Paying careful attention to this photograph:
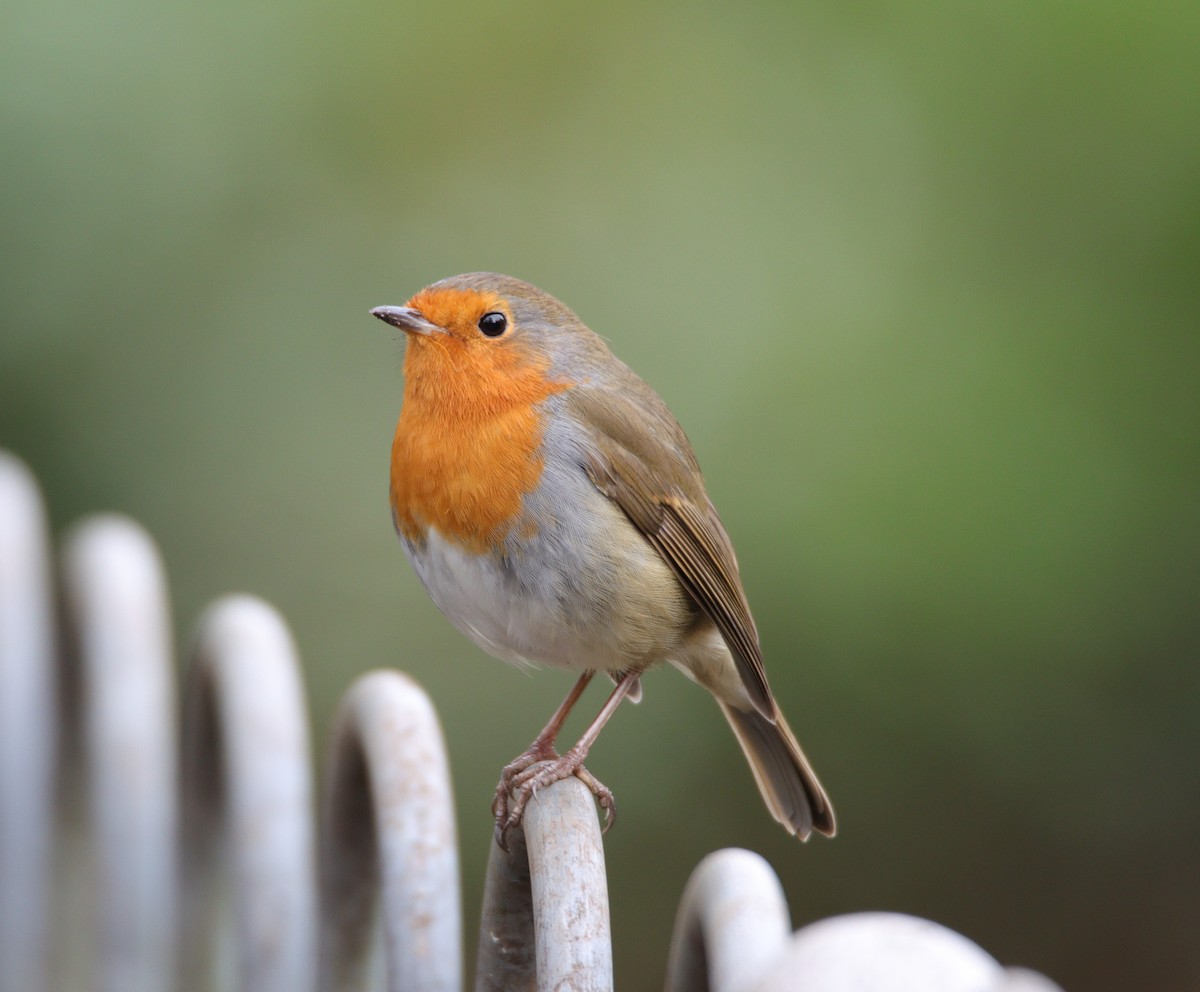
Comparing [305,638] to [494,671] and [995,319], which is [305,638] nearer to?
[494,671]

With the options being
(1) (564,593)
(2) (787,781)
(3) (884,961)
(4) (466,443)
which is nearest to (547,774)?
(1) (564,593)

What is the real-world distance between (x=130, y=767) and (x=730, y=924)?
0.89 m

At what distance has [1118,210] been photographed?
414 centimetres

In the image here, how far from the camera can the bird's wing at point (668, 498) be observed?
2850 millimetres

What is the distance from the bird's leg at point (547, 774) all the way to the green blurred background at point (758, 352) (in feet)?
3.46

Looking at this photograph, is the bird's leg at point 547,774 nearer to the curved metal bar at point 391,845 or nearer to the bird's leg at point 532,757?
the bird's leg at point 532,757

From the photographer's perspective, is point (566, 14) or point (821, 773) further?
point (566, 14)

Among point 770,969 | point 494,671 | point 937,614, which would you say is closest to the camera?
point 770,969

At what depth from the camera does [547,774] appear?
2338 mm

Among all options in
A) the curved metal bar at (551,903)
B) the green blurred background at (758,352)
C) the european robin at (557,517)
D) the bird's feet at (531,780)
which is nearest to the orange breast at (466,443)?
the european robin at (557,517)

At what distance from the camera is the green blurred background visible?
3.99 m

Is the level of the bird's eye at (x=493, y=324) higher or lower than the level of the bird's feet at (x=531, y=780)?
higher

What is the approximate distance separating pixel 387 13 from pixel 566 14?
1.69ft

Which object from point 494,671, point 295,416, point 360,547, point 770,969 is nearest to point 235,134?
point 295,416
